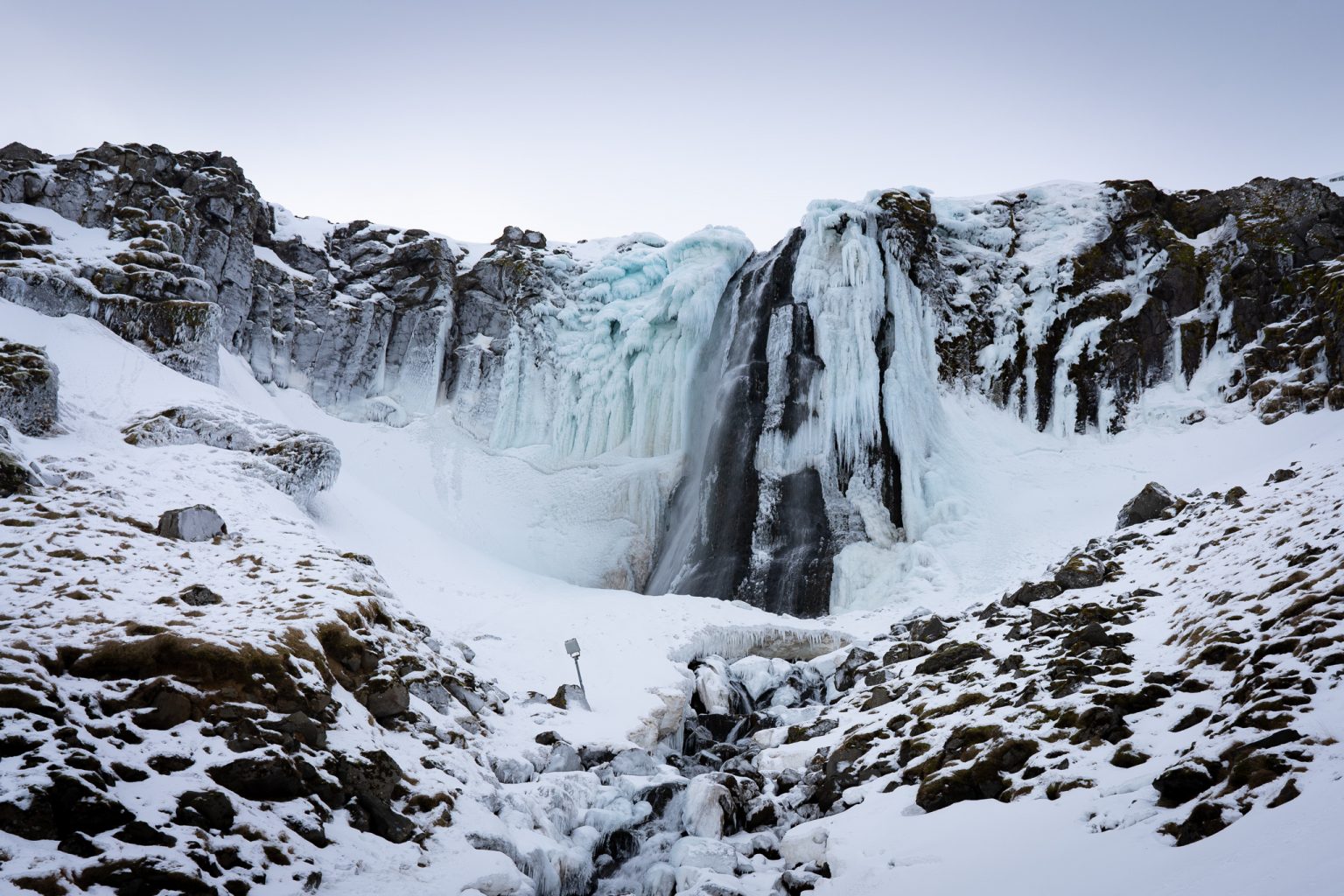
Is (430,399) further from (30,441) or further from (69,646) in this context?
(69,646)

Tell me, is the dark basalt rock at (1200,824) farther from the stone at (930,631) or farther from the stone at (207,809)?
the stone at (930,631)

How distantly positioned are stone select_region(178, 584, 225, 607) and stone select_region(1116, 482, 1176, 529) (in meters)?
18.0

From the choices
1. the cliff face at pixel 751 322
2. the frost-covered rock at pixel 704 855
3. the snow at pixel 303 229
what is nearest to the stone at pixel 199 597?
the frost-covered rock at pixel 704 855

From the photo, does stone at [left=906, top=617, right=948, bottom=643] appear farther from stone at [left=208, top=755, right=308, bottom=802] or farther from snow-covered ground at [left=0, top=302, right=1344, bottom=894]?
stone at [left=208, top=755, right=308, bottom=802]

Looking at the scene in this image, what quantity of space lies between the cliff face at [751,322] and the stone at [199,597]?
52.0 feet

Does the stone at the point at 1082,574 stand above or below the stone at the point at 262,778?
above

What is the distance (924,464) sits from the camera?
2519 cm

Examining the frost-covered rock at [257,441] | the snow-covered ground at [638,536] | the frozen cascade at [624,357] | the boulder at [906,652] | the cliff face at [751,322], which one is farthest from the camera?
the frozen cascade at [624,357]

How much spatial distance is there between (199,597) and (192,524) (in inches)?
109

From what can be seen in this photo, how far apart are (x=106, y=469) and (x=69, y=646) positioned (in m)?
7.25

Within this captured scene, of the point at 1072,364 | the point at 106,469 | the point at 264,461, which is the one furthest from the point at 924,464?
the point at 106,469

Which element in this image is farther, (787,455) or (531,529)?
(531,529)

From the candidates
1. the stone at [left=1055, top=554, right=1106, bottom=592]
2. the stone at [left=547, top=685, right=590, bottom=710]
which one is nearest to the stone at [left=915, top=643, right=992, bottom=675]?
the stone at [left=1055, top=554, right=1106, bottom=592]

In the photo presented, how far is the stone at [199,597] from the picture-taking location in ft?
31.8
